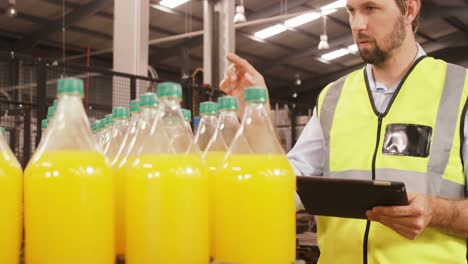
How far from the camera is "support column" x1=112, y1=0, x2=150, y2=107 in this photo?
15.2 ft

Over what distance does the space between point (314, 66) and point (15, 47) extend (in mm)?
9063

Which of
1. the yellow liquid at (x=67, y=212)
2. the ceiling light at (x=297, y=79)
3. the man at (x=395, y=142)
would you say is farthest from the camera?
the ceiling light at (x=297, y=79)

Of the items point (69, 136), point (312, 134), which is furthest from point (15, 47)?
point (69, 136)

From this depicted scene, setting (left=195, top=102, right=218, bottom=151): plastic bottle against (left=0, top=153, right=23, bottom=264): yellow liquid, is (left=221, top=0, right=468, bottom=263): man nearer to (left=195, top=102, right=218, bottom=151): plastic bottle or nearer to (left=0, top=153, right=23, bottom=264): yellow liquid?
(left=195, top=102, right=218, bottom=151): plastic bottle

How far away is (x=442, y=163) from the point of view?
6.06 ft

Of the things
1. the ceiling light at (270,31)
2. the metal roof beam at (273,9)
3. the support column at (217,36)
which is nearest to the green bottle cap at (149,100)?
the support column at (217,36)

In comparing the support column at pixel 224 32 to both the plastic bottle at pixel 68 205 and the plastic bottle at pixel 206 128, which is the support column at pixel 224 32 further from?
the plastic bottle at pixel 68 205

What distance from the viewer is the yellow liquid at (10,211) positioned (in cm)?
89

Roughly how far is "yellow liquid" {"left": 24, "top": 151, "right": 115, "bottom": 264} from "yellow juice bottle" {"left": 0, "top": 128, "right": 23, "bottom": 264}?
36mm

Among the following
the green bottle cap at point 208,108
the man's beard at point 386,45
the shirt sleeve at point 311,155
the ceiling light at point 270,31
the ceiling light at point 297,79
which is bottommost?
the shirt sleeve at point 311,155

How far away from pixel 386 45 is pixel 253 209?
133 cm

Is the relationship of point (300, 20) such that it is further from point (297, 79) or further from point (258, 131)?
point (258, 131)

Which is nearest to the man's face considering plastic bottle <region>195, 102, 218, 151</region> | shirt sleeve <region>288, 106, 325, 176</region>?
shirt sleeve <region>288, 106, 325, 176</region>

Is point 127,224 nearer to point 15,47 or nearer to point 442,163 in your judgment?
point 442,163
